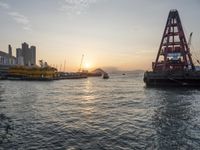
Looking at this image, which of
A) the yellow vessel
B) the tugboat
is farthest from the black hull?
the yellow vessel

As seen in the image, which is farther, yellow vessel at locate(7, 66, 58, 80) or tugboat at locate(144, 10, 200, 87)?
yellow vessel at locate(7, 66, 58, 80)

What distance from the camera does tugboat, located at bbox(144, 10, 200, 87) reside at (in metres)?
76.3

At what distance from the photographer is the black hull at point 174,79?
74812 mm

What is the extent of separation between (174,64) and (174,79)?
15.0m

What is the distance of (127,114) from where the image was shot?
29500 millimetres

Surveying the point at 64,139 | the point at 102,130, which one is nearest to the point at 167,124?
the point at 102,130

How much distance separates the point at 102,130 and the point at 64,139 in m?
4.26

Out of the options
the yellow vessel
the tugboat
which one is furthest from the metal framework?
the yellow vessel

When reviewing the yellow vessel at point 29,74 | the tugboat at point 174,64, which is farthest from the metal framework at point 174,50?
the yellow vessel at point 29,74

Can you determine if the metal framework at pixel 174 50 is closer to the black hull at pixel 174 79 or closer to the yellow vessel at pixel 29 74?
the black hull at pixel 174 79

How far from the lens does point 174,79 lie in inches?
3051

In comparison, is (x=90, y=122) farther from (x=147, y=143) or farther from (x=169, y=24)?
(x=169, y=24)

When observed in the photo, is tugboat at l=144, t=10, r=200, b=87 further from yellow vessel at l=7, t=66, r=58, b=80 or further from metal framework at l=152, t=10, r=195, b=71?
yellow vessel at l=7, t=66, r=58, b=80

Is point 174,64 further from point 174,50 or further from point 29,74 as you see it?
point 29,74
